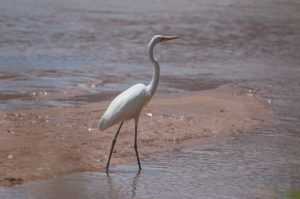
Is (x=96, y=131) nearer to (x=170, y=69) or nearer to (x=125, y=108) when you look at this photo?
(x=125, y=108)

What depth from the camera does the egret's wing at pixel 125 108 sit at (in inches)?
265

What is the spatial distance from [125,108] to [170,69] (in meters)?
7.67

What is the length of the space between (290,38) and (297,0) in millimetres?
17372

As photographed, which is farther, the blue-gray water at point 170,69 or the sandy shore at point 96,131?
the sandy shore at point 96,131

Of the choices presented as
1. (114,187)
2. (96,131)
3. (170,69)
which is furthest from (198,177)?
(170,69)

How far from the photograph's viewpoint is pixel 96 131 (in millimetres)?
8258

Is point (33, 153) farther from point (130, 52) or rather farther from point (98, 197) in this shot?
point (130, 52)

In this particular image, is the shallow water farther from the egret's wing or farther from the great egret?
the egret's wing

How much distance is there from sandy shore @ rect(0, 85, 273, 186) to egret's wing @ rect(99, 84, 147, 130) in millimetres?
567

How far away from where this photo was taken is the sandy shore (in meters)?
6.80

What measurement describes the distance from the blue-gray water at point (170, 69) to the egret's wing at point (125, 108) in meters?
0.57

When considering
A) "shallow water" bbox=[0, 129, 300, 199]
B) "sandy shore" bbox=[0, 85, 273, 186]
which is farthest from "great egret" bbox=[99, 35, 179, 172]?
"sandy shore" bbox=[0, 85, 273, 186]

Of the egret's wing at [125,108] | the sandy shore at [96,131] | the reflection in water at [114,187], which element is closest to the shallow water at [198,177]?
the reflection in water at [114,187]

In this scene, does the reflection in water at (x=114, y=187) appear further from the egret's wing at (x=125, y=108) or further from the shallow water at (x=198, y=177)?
the egret's wing at (x=125, y=108)
